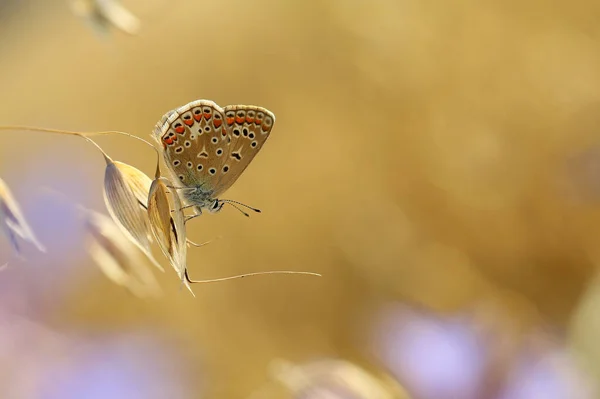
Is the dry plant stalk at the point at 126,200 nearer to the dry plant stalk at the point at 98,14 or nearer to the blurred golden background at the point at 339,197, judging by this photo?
the dry plant stalk at the point at 98,14

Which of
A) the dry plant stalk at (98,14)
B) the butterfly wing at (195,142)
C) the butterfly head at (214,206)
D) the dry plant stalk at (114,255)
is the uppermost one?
the dry plant stalk at (98,14)

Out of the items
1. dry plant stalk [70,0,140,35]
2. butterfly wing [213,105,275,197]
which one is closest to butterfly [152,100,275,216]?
butterfly wing [213,105,275,197]

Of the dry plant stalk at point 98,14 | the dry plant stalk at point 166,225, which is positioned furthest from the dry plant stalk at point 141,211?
the dry plant stalk at point 98,14

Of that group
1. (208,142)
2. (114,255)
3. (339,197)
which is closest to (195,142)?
(208,142)

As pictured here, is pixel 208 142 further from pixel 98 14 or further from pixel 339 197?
pixel 339 197

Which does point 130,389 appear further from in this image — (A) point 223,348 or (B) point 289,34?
(B) point 289,34

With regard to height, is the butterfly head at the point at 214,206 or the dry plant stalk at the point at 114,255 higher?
the butterfly head at the point at 214,206

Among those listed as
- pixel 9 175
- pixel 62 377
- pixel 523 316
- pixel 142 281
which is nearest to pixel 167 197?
pixel 142 281
